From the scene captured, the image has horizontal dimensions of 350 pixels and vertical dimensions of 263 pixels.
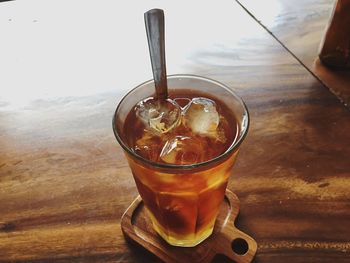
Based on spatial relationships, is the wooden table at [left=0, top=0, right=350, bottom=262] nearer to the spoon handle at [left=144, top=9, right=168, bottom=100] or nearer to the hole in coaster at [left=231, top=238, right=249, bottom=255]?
the hole in coaster at [left=231, top=238, right=249, bottom=255]

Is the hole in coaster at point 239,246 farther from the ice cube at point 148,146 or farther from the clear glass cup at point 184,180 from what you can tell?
the ice cube at point 148,146

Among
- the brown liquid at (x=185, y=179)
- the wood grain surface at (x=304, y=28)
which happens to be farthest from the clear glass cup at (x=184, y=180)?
the wood grain surface at (x=304, y=28)

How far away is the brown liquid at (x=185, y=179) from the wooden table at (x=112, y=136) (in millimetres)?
72

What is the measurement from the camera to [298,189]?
2.45 feet

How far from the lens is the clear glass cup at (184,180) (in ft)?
1.81

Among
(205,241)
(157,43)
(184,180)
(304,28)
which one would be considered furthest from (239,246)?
(304,28)

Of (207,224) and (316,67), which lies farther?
(316,67)

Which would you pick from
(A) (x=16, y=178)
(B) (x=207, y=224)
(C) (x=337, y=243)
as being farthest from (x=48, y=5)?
(C) (x=337, y=243)

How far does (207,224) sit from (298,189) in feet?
0.64

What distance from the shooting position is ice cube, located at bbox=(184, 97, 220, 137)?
0.63 m

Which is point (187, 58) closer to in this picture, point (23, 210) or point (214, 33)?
point (214, 33)

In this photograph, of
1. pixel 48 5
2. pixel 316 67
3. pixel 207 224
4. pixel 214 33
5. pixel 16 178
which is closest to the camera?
pixel 207 224

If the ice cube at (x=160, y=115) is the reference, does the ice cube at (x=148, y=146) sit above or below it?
below

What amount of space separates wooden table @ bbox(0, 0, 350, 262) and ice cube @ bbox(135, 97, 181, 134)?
0.18 m
